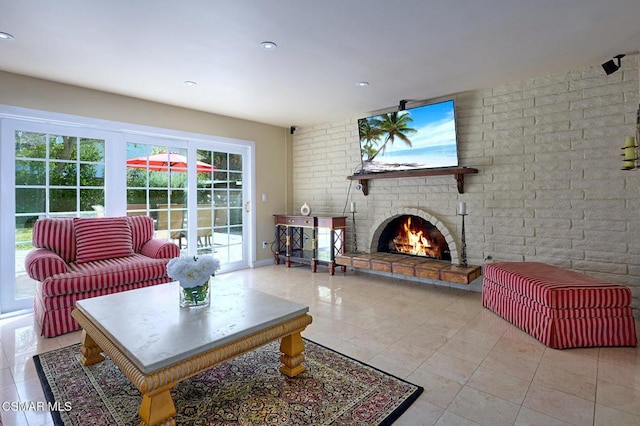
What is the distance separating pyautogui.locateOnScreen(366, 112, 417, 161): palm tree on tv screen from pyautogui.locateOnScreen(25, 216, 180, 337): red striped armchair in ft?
9.42

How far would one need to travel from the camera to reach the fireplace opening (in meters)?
4.35

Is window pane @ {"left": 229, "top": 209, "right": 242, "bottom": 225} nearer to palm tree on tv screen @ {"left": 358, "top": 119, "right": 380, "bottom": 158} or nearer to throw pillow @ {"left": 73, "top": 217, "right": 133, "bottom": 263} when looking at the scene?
throw pillow @ {"left": 73, "top": 217, "right": 133, "bottom": 263}

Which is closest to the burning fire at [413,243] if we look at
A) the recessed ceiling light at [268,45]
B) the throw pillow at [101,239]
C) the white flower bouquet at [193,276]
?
the recessed ceiling light at [268,45]

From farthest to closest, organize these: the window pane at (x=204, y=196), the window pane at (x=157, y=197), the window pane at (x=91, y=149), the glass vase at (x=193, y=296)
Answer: the window pane at (x=204, y=196)
the window pane at (x=157, y=197)
the window pane at (x=91, y=149)
the glass vase at (x=193, y=296)

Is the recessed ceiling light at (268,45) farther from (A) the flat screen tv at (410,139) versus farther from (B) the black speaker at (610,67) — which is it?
(B) the black speaker at (610,67)

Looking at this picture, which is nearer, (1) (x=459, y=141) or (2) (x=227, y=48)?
(2) (x=227, y=48)

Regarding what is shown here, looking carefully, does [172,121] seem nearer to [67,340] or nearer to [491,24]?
[67,340]

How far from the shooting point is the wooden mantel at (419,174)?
150 inches

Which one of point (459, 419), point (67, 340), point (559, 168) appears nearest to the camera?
point (459, 419)

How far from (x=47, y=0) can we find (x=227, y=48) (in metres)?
1.15

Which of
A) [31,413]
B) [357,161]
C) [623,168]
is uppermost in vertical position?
[357,161]

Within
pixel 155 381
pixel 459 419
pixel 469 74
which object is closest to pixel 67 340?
pixel 155 381

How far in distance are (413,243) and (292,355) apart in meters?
3.01

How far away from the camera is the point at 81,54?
9.37 feet
